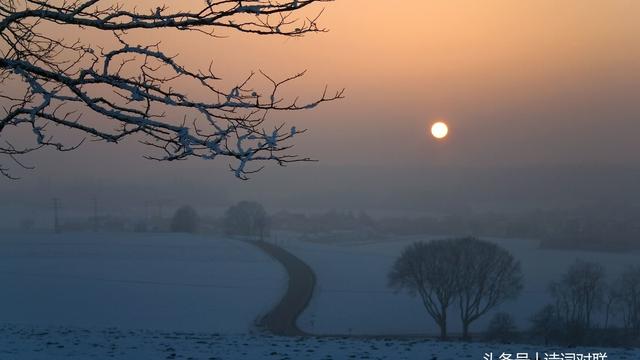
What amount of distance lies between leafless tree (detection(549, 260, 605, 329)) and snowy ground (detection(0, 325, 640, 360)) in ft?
48.3

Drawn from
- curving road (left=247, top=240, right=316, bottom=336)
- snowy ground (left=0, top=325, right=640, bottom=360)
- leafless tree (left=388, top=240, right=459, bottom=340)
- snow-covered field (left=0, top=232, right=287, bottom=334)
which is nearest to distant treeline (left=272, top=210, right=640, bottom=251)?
curving road (left=247, top=240, right=316, bottom=336)

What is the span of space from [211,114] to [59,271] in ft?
111

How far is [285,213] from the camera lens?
80.2 m

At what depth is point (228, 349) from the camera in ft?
38.8

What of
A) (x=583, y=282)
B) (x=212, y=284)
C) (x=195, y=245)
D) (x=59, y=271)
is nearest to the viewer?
(x=583, y=282)

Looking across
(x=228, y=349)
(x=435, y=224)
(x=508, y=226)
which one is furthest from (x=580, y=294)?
(x=435, y=224)

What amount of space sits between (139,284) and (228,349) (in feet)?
68.9

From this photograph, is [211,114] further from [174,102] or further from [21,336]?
[21,336]

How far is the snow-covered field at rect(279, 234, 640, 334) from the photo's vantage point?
26.1 meters

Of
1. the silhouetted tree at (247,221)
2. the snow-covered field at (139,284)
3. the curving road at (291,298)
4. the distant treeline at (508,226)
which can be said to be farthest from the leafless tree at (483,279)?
the silhouetted tree at (247,221)

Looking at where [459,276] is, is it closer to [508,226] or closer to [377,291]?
[377,291]

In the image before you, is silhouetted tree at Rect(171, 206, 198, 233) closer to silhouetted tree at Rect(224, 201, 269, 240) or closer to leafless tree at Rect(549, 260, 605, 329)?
silhouetted tree at Rect(224, 201, 269, 240)

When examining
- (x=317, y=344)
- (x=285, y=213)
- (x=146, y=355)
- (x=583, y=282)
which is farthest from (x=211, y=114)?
(x=285, y=213)

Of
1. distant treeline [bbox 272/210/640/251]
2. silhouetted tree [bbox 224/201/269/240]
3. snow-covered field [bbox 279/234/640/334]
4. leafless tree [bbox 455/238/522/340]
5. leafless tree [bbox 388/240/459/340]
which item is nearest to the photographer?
snow-covered field [bbox 279/234/640/334]
